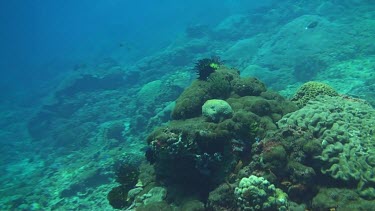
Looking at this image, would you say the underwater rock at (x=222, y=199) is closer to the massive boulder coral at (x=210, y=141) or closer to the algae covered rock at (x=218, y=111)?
the massive boulder coral at (x=210, y=141)

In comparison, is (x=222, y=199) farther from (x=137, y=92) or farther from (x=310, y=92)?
(x=137, y=92)

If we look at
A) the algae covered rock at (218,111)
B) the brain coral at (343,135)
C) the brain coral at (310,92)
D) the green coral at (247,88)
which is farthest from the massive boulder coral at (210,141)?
the brain coral at (310,92)

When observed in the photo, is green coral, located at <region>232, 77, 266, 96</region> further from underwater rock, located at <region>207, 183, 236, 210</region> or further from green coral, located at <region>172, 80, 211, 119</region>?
underwater rock, located at <region>207, 183, 236, 210</region>

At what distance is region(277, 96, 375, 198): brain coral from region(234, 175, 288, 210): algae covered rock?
58.7 inches

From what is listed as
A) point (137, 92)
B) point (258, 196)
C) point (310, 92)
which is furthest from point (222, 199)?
point (137, 92)

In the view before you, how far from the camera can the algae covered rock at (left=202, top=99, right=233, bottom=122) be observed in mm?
10156

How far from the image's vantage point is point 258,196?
748cm

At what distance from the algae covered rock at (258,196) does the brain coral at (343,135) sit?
1.49 metres

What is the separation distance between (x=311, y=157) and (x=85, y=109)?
28.4 metres

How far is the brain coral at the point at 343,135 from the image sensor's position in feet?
26.0

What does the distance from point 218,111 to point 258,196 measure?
3.38m

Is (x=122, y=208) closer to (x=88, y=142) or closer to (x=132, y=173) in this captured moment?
(x=132, y=173)

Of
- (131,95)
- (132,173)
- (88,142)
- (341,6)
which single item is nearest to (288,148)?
(132,173)

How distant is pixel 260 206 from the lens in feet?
24.5
